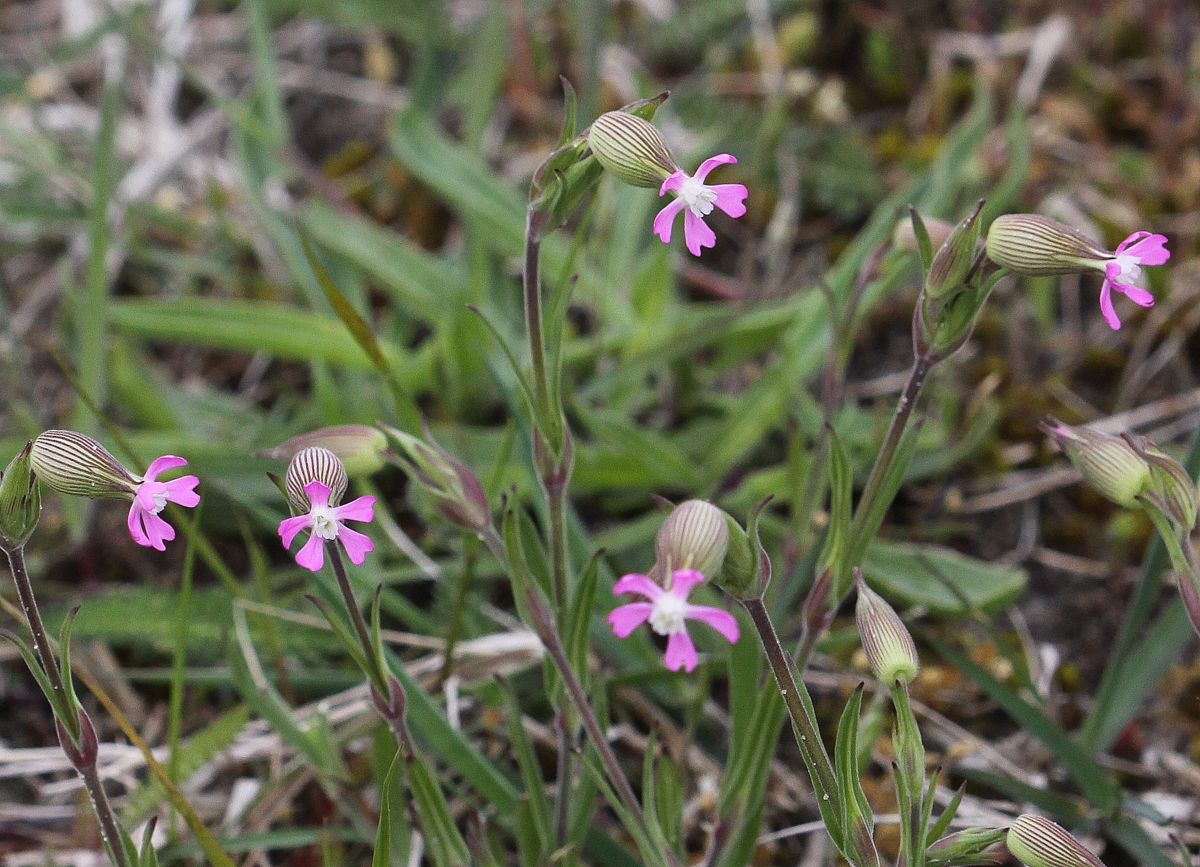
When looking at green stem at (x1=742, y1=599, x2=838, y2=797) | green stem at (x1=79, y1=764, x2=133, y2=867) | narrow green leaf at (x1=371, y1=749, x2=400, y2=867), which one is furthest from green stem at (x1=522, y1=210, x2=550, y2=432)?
green stem at (x1=79, y1=764, x2=133, y2=867)

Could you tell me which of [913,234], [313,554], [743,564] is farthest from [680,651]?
[913,234]

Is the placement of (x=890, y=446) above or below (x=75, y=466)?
below

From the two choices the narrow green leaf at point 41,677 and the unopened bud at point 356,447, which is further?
the unopened bud at point 356,447

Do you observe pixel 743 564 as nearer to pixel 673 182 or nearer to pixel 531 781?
pixel 673 182

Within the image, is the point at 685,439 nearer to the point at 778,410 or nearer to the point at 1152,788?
the point at 778,410

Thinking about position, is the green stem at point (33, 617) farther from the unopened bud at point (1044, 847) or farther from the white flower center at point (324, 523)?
the unopened bud at point (1044, 847)

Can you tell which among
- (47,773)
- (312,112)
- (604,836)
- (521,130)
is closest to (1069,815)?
(604,836)

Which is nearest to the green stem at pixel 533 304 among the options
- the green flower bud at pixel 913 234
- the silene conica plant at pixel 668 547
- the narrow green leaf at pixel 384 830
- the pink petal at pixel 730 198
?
the silene conica plant at pixel 668 547

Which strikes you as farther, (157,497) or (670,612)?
(157,497)

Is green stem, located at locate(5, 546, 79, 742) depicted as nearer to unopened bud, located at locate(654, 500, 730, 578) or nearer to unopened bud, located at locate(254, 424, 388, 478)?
unopened bud, located at locate(254, 424, 388, 478)
